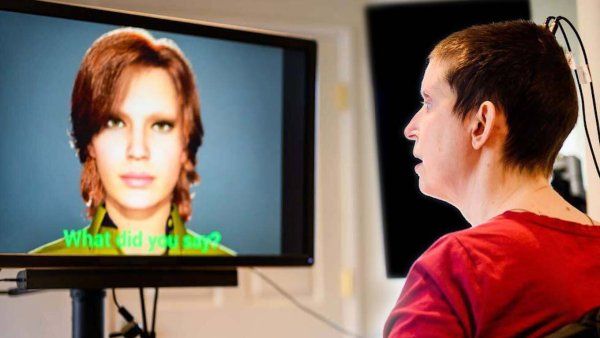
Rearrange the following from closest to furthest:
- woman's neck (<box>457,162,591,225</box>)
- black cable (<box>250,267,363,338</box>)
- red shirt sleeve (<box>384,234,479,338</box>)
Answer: red shirt sleeve (<box>384,234,479,338</box>), woman's neck (<box>457,162,591,225</box>), black cable (<box>250,267,363,338</box>)

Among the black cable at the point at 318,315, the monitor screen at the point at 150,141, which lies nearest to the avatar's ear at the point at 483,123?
the monitor screen at the point at 150,141

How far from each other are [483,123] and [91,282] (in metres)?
0.86

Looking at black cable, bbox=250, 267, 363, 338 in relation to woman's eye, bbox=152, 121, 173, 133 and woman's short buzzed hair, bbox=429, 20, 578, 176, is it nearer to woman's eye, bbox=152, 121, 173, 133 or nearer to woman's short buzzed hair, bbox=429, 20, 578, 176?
woman's eye, bbox=152, 121, 173, 133

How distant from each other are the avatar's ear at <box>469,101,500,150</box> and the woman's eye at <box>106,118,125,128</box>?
2.62ft

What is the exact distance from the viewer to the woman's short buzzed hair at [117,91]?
151 centimetres

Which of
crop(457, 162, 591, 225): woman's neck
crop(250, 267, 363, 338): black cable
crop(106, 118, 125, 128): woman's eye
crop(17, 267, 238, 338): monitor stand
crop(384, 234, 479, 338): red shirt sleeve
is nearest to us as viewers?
crop(384, 234, 479, 338): red shirt sleeve

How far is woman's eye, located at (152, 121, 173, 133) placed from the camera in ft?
5.18

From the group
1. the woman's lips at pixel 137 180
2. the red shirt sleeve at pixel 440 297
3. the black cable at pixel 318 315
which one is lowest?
the black cable at pixel 318 315

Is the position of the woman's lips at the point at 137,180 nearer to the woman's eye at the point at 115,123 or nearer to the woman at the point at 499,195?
the woman's eye at the point at 115,123

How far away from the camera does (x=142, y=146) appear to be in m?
1.56

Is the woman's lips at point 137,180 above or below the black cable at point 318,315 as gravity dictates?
above

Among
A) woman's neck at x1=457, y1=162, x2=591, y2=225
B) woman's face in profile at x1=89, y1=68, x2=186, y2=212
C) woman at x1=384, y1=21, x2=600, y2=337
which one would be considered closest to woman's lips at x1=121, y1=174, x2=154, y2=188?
woman's face in profile at x1=89, y1=68, x2=186, y2=212

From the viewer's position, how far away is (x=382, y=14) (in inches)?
133

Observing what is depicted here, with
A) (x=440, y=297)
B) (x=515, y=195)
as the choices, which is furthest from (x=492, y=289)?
(x=515, y=195)
